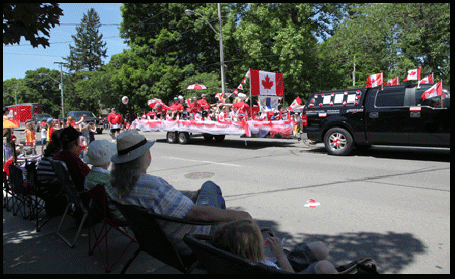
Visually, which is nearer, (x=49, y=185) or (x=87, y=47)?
(x=49, y=185)

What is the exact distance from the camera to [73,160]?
4355 mm

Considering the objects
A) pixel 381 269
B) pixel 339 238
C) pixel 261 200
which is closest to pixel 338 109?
pixel 261 200

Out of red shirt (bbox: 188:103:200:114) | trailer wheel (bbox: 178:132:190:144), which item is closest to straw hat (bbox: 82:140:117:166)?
trailer wheel (bbox: 178:132:190:144)

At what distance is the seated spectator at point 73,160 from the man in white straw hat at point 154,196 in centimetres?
161

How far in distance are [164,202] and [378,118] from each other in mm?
8339

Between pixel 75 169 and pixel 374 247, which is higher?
pixel 75 169

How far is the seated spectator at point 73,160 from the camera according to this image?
4285 mm

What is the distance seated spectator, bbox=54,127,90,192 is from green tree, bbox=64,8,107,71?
232 feet

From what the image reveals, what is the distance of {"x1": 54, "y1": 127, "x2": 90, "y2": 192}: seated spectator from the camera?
4.29 metres

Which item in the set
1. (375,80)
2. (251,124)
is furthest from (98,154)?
(375,80)

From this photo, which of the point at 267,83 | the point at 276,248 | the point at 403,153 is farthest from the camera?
the point at 267,83

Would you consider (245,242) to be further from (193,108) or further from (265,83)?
(193,108)

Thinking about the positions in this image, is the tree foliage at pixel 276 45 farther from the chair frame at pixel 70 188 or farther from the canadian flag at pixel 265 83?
the chair frame at pixel 70 188

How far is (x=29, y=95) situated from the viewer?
83.6m
